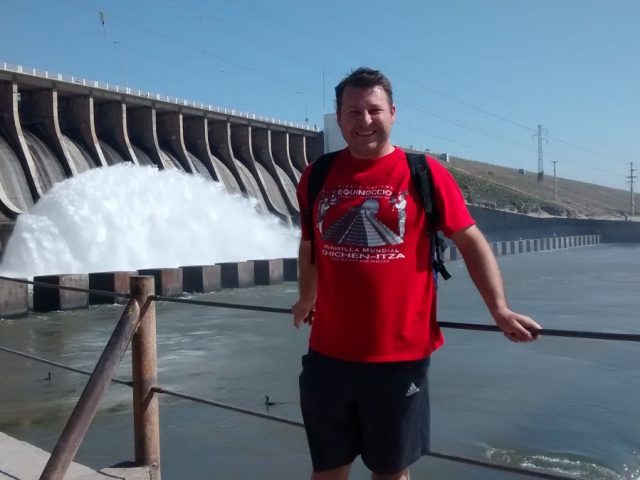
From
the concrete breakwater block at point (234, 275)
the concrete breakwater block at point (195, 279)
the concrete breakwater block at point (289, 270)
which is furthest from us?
the concrete breakwater block at point (289, 270)

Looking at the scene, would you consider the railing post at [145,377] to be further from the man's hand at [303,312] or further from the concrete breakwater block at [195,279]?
the concrete breakwater block at [195,279]

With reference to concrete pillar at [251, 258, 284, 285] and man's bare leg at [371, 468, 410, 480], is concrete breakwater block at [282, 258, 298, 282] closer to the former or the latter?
concrete pillar at [251, 258, 284, 285]

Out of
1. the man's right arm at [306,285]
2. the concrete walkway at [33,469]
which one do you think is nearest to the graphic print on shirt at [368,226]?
the man's right arm at [306,285]

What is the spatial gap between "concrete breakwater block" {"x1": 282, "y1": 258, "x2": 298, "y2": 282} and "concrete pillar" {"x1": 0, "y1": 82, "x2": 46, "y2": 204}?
9.64 meters

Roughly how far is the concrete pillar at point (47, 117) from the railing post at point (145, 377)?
26442 millimetres

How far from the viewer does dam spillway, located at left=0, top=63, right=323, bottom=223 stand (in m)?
27.4

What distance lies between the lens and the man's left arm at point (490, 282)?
2.26 m

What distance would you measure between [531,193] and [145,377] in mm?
82112

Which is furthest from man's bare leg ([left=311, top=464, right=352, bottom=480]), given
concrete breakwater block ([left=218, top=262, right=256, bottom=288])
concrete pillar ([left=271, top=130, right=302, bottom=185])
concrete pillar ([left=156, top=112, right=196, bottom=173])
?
concrete pillar ([left=271, top=130, right=302, bottom=185])

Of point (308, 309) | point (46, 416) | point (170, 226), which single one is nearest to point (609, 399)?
point (46, 416)

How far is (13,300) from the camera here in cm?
1499

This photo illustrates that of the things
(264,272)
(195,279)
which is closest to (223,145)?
(264,272)

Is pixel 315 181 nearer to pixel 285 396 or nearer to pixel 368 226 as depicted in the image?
pixel 368 226

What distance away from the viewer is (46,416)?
7332mm
